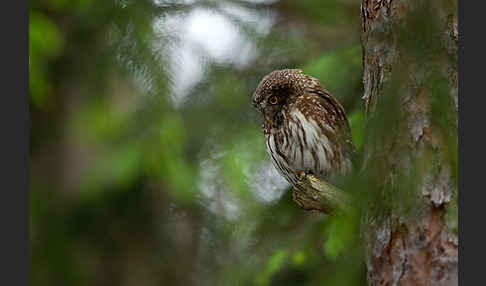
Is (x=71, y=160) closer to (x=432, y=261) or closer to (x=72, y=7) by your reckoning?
(x=72, y=7)

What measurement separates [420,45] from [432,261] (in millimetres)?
764

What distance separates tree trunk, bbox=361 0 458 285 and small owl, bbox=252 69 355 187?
3.42 ft

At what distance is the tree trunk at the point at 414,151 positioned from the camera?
1.95 m

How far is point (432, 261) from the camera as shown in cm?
217

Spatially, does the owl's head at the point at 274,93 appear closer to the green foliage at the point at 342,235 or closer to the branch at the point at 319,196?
the branch at the point at 319,196

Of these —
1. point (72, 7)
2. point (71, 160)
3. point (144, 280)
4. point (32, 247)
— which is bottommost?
point (144, 280)

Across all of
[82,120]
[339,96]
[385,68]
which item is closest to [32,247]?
[82,120]

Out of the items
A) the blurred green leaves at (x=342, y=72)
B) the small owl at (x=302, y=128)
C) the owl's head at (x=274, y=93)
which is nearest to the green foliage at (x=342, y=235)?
the small owl at (x=302, y=128)

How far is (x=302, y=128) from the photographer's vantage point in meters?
3.50

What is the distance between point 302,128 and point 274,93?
0.27 m

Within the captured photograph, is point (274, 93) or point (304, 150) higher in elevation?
point (274, 93)

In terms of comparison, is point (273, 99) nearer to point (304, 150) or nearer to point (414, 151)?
point (304, 150)

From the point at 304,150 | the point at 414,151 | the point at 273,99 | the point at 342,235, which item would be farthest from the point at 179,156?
the point at 414,151

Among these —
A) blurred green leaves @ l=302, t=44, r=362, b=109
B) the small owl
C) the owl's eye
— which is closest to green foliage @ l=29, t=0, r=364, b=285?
blurred green leaves @ l=302, t=44, r=362, b=109
